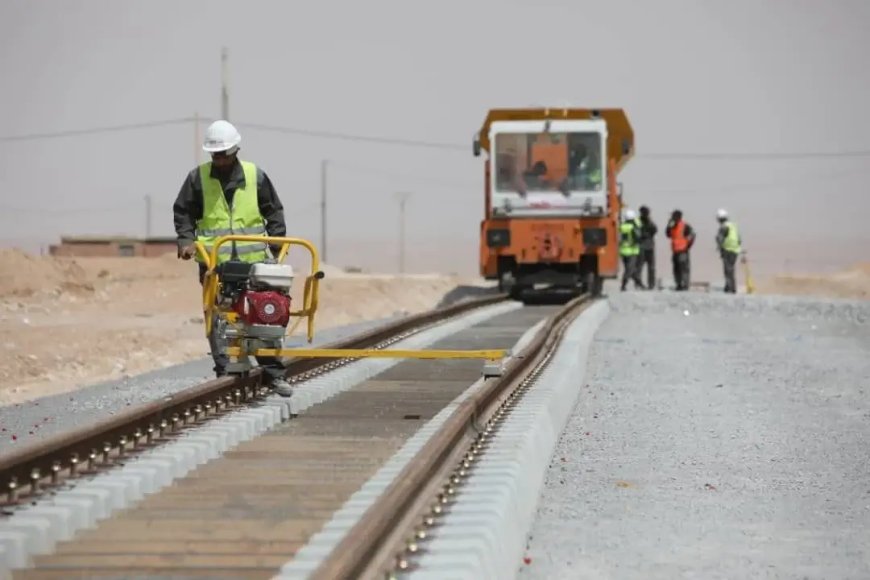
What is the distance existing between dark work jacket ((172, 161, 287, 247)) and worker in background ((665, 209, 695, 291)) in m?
24.2

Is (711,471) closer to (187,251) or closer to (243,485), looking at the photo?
(243,485)

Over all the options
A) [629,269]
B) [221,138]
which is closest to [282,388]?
[221,138]

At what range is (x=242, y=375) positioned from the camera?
10.1 meters

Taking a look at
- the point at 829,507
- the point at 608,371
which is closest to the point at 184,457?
the point at 829,507

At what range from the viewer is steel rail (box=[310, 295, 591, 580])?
4.46m

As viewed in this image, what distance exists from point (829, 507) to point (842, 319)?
60.8 feet

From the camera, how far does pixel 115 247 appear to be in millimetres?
67625

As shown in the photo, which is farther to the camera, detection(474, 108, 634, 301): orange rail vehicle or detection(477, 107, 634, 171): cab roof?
detection(477, 107, 634, 171): cab roof

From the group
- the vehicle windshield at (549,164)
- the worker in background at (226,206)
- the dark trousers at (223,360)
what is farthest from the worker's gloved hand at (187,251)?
the vehicle windshield at (549,164)

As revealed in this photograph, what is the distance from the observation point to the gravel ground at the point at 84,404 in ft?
32.0

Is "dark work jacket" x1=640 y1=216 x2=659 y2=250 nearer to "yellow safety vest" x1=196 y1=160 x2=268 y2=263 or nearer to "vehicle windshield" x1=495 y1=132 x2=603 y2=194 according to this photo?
"vehicle windshield" x1=495 y1=132 x2=603 y2=194

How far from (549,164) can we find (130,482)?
21662 millimetres

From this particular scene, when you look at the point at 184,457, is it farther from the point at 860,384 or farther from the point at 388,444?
the point at 860,384

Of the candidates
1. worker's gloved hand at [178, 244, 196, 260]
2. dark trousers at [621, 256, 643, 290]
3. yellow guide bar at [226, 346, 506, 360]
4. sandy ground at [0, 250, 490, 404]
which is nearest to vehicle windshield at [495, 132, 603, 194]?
sandy ground at [0, 250, 490, 404]
